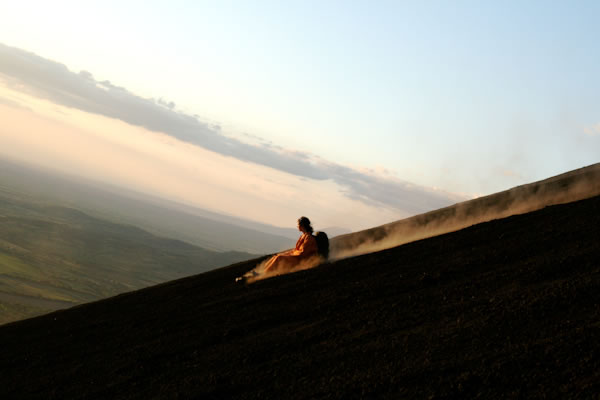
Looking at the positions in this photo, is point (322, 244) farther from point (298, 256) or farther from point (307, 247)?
point (298, 256)

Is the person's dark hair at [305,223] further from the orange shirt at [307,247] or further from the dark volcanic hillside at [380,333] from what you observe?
the dark volcanic hillside at [380,333]

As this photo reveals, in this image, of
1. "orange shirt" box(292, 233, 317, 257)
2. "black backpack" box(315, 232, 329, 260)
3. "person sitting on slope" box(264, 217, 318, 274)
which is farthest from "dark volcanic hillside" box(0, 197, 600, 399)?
"black backpack" box(315, 232, 329, 260)

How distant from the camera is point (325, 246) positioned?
1672 cm

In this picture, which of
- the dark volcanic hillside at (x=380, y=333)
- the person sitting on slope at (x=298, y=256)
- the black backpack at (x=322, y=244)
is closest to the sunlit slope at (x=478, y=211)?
the dark volcanic hillside at (x=380, y=333)

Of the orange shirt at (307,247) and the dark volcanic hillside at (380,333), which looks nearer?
the dark volcanic hillside at (380,333)

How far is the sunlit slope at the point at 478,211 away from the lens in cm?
1580

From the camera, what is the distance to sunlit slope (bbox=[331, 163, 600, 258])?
1580 centimetres

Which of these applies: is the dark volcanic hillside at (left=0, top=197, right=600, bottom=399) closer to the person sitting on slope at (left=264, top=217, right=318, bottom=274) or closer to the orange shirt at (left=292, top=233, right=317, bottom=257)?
the person sitting on slope at (left=264, top=217, right=318, bottom=274)

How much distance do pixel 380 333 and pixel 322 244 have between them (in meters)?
8.34

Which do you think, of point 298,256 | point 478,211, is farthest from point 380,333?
point 478,211

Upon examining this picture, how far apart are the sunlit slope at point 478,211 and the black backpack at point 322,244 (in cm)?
211

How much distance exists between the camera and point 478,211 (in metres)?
17.3

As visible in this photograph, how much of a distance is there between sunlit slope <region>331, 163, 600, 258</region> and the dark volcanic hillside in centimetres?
177

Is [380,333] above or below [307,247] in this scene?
below
